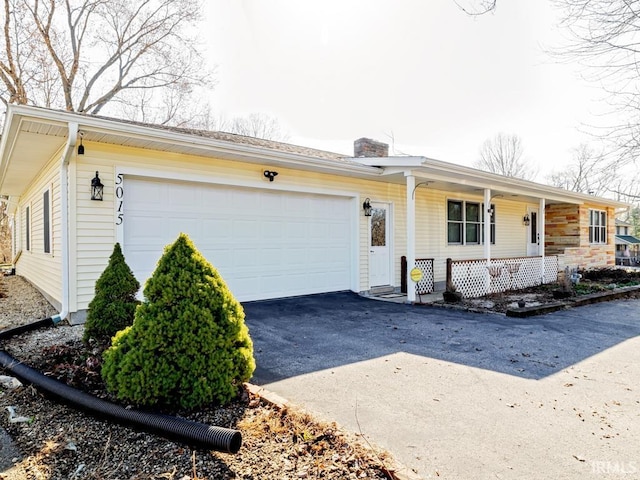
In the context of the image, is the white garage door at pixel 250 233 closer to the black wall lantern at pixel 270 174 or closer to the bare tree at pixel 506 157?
the black wall lantern at pixel 270 174

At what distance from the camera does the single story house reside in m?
5.77

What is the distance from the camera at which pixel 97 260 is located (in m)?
5.92

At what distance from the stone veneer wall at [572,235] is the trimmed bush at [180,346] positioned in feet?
46.9

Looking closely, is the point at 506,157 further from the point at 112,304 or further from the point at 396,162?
the point at 112,304

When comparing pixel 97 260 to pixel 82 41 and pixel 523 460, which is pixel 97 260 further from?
pixel 82 41

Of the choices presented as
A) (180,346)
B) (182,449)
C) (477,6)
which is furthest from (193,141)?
(182,449)

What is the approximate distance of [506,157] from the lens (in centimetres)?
3144

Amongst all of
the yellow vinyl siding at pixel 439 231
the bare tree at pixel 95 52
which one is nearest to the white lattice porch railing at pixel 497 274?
the yellow vinyl siding at pixel 439 231

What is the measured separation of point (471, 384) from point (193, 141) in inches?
202

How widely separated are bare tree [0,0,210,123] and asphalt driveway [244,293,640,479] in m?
15.8

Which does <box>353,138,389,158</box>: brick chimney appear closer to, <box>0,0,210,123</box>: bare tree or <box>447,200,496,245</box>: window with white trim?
<box>447,200,496,245</box>: window with white trim

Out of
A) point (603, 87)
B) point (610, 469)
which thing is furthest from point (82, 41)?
point (610, 469)

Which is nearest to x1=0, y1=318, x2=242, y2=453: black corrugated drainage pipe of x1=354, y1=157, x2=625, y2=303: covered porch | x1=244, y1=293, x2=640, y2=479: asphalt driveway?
x1=244, y1=293, x2=640, y2=479: asphalt driveway

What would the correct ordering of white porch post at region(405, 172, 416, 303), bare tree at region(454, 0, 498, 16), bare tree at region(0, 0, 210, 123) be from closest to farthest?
bare tree at region(454, 0, 498, 16), white porch post at region(405, 172, 416, 303), bare tree at region(0, 0, 210, 123)
